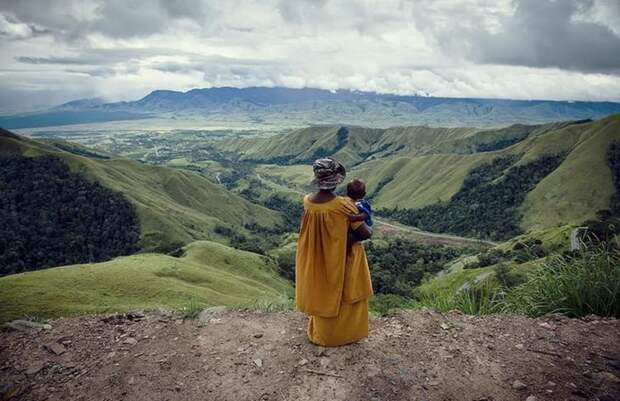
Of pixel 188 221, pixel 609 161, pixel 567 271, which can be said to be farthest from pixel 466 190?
pixel 567 271

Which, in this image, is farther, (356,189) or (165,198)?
(165,198)

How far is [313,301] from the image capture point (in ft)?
23.7

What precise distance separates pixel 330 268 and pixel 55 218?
127394 mm

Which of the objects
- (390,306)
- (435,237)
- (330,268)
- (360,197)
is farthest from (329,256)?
Result: (435,237)

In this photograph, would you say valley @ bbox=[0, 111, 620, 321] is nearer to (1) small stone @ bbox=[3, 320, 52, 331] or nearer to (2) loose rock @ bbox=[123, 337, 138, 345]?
(1) small stone @ bbox=[3, 320, 52, 331]

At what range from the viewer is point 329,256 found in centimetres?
704

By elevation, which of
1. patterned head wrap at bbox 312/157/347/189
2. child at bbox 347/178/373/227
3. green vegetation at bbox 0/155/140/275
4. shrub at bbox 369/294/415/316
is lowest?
green vegetation at bbox 0/155/140/275

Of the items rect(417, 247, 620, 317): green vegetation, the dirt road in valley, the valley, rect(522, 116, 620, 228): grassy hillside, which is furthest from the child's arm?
rect(522, 116, 620, 228): grassy hillside

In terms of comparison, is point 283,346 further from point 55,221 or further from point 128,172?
point 128,172

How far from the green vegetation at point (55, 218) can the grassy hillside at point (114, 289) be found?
52046 mm

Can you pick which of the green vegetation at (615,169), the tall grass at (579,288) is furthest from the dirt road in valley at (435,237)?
the tall grass at (579,288)

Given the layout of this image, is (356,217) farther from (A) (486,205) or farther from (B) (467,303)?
(A) (486,205)

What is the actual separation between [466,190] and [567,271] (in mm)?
176536

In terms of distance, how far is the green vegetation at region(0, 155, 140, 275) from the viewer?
9681cm
